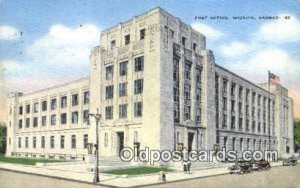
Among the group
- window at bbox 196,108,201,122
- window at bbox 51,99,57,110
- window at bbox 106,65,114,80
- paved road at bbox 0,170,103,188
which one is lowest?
paved road at bbox 0,170,103,188

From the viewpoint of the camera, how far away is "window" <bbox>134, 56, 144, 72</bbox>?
2802cm

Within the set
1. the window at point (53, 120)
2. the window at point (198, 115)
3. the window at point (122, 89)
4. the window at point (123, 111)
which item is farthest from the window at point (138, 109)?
the window at point (53, 120)

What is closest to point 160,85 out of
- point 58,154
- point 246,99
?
point 58,154

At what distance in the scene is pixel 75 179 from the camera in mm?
18375

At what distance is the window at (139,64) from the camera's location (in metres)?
28.0

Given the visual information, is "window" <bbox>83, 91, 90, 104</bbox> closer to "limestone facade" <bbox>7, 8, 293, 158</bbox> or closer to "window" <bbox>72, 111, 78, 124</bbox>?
"limestone facade" <bbox>7, 8, 293, 158</bbox>

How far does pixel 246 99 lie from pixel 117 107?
18.1 metres

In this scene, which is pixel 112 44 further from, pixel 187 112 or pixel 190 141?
pixel 190 141

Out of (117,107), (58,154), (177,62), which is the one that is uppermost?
(177,62)

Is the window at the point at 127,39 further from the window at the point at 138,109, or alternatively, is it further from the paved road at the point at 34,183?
the paved road at the point at 34,183

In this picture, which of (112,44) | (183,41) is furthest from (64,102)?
(183,41)

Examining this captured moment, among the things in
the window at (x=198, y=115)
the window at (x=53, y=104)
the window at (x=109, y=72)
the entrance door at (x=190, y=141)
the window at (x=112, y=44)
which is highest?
the window at (x=112, y=44)

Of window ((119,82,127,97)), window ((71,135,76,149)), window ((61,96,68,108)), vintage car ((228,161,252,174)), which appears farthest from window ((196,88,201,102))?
window ((61,96,68,108))

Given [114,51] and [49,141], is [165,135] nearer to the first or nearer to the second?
[114,51]
